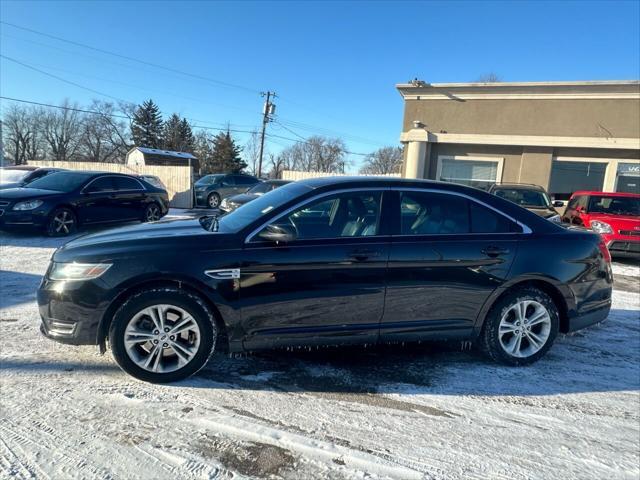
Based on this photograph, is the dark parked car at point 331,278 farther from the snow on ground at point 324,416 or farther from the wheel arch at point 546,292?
the snow on ground at point 324,416

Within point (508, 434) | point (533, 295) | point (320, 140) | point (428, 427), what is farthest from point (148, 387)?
point (320, 140)

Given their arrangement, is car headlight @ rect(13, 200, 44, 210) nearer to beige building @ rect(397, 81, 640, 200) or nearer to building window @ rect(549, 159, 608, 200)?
beige building @ rect(397, 81, 640, 200)

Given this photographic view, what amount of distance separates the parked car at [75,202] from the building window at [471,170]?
10690 mm

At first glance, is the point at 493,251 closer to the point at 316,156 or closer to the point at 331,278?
the point at 331,278

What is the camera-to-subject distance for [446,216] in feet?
11.7

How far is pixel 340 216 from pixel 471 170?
13.7 m

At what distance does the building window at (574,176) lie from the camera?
47.1ft

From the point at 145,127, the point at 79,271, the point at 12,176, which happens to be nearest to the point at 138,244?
the point at 79,271

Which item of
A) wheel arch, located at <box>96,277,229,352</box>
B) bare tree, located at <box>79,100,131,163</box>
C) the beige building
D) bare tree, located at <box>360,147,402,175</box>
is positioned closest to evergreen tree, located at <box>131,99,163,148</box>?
bare tree, located at <box>79,100,131,163</box>

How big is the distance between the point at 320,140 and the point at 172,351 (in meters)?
80.2

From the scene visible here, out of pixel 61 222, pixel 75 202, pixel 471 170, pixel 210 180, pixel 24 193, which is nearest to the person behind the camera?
pixel 24 193

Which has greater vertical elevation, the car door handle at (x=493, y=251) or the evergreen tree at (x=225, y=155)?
the evergreen tree at (x=225, y=155)

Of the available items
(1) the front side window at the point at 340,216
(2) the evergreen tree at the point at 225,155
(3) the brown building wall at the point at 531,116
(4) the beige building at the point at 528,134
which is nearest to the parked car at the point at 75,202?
(1) the front side window at the point at 340,216

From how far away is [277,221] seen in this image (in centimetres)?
321
